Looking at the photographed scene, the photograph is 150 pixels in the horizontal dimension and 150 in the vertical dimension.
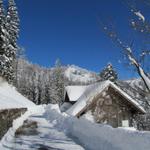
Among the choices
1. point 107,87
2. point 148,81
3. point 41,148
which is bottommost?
point 41,148

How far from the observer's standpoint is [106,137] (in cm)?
1395

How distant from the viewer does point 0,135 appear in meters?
16.0

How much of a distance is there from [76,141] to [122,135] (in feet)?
20.1

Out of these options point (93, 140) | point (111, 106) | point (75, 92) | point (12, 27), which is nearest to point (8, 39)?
point (12, 27)

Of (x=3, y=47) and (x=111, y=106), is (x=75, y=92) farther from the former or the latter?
(x=3, y=47)

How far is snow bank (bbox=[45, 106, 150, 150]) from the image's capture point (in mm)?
10445

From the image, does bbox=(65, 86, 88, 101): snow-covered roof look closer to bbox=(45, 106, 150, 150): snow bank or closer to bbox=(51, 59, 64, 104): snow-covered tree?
bbox=(45, 106, 150, 150): snow bank

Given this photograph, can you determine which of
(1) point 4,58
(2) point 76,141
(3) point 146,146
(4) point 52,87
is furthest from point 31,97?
(3) point 146,146

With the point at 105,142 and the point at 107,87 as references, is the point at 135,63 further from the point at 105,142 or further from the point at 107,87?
the point at 107,87

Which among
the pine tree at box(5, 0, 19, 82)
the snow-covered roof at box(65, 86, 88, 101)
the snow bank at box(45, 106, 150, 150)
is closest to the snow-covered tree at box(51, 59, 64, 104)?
the pine tree at box(5, 0, 19, 82)

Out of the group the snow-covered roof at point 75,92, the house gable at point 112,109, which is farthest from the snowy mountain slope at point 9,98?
the house gable at point 112,109

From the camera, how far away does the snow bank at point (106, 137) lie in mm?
10445

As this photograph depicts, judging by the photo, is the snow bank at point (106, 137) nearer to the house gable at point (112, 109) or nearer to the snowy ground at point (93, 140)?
the snowy ground at point (93, 140)

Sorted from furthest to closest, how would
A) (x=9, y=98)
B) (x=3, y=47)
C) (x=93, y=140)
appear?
(x=3, y=47) < (x=9, y=98) < (x=93, y=140)
